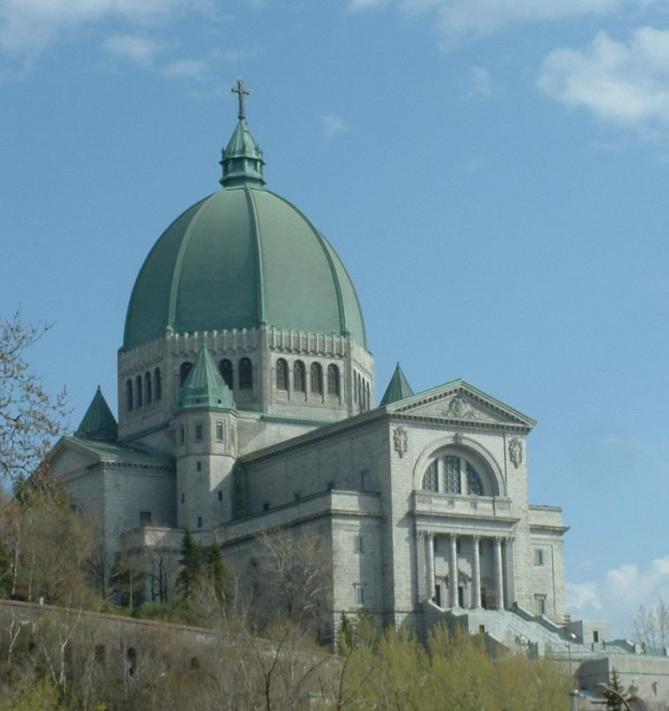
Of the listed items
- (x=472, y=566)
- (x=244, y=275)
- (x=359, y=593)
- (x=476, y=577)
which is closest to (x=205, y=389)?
(x=244, y=275)

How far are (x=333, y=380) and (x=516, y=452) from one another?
16591 mm

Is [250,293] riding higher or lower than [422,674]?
higher

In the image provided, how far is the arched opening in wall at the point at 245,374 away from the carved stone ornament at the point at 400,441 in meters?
17.0

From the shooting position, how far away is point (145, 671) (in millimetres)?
88438

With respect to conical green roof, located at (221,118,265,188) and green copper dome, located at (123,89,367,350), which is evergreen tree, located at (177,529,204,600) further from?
conical green roof, located at (221,118,265,188)

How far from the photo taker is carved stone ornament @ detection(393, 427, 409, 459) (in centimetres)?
11662

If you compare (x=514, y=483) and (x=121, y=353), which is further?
(x=121, y=353)

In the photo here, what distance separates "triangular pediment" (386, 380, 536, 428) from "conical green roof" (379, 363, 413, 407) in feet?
38.0

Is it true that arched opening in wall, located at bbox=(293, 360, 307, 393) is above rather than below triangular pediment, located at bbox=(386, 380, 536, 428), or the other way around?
above

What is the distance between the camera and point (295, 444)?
124m

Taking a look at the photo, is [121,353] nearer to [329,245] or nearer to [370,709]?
[329,245]

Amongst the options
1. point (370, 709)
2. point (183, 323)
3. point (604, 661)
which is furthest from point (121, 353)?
point (370, 709)

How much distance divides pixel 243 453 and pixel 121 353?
547 inches

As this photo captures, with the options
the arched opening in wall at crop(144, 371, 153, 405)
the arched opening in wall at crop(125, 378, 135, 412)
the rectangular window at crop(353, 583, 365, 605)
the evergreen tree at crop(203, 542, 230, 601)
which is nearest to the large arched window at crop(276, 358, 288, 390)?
the arched opening in wall at crop(144, 371, 153, 405)
